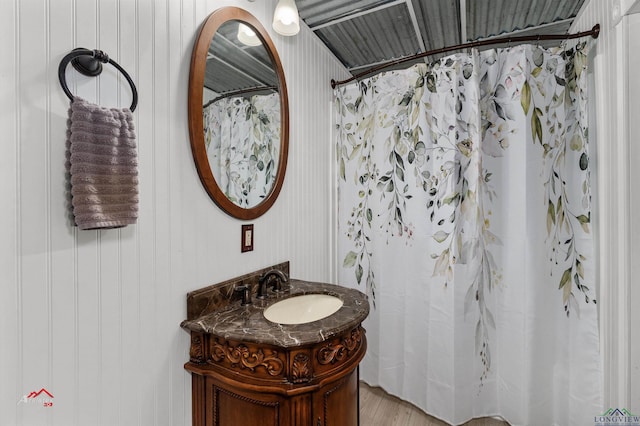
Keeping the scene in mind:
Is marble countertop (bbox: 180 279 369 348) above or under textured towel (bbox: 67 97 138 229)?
under

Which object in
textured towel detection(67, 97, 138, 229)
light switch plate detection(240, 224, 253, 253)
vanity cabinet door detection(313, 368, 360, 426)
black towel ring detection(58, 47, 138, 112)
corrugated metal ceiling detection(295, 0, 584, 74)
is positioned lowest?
vanity cabinet door detection(313, 368, 360, 426)

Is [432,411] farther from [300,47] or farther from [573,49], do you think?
[300,47]

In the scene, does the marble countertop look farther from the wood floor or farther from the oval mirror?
the wood floor

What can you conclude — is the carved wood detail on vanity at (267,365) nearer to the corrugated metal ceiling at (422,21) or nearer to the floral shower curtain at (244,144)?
the floral shower curtain at (244,144)

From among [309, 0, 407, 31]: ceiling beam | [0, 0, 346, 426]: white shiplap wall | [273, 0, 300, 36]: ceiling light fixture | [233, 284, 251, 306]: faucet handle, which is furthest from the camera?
[309, 0, 407, 31]: ceiling beam

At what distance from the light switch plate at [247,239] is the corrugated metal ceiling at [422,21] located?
1382mm

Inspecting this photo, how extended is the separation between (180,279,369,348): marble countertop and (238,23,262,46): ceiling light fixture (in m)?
1.23

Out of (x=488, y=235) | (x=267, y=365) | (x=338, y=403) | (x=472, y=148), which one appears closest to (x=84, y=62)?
(x=267, y=365)

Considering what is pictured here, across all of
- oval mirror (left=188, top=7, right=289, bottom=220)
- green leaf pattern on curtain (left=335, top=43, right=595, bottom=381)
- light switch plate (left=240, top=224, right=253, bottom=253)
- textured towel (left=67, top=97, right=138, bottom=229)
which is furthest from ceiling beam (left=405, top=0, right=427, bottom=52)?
textured towel (left=67, top=97, right=138, bottom=229)

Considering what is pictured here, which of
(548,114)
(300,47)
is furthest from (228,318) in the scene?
(548,114)

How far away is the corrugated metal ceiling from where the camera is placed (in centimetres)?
179

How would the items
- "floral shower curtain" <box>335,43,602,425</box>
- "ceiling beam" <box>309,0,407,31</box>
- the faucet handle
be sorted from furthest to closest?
"ceiling beam" <box>309,0,407,31</box> → "floral shower curtain" <box>335,43,602,425</box> → the faucet handle

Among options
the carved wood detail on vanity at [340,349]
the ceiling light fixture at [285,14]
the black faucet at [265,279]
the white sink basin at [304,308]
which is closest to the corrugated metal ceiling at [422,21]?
the ceiling light fixture at [285,14]

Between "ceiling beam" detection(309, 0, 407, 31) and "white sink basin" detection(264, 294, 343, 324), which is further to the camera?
"ceiling beam" detection(309, 0, 407, 31)
